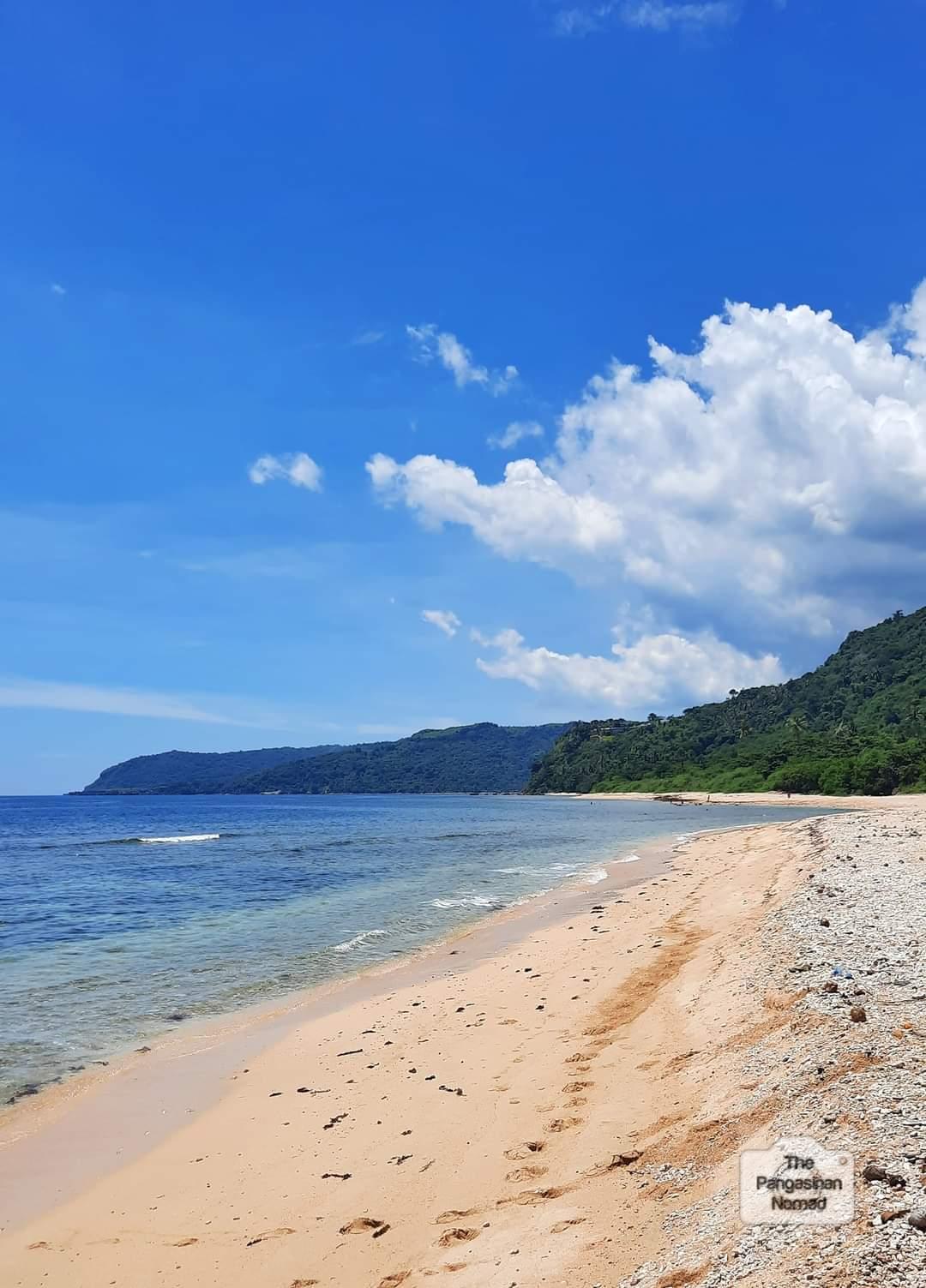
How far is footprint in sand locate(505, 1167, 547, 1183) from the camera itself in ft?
21.5

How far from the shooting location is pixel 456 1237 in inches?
229

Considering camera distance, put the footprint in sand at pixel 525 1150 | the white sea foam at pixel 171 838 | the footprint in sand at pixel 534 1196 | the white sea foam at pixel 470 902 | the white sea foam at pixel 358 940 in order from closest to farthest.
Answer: the footprint in sand at pixel 534 1196
the footprint in sand at pixel 525 1150
the white sea foam at pixel 358 940
the white sea foam at pixel 470 902
the white sea foam at pixel 171 838

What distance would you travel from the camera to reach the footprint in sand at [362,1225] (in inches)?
245

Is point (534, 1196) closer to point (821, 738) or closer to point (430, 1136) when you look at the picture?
point (430, 1136)

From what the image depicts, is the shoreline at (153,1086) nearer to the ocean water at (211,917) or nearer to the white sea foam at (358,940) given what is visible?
the ocean water at (211,917)

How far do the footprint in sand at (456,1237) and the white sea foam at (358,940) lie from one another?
1346 centimetres

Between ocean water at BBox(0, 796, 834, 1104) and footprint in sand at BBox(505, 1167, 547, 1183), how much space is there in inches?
288

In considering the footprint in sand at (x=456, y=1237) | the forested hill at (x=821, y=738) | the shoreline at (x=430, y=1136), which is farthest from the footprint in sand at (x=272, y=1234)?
the forested hill at (x=821, y=738)

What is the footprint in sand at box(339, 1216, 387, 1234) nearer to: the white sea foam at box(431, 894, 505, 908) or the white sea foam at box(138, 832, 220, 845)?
the white sea foam at box(431, 894, 505, 908)

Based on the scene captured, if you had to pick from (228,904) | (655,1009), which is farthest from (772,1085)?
(228,904)

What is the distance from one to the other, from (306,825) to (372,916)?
214 ft

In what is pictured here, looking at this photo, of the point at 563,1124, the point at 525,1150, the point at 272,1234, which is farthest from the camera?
the point at 563,1124

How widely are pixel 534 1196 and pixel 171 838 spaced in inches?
2878

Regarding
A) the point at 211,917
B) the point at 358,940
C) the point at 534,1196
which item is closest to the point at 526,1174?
the point at 534,1196
